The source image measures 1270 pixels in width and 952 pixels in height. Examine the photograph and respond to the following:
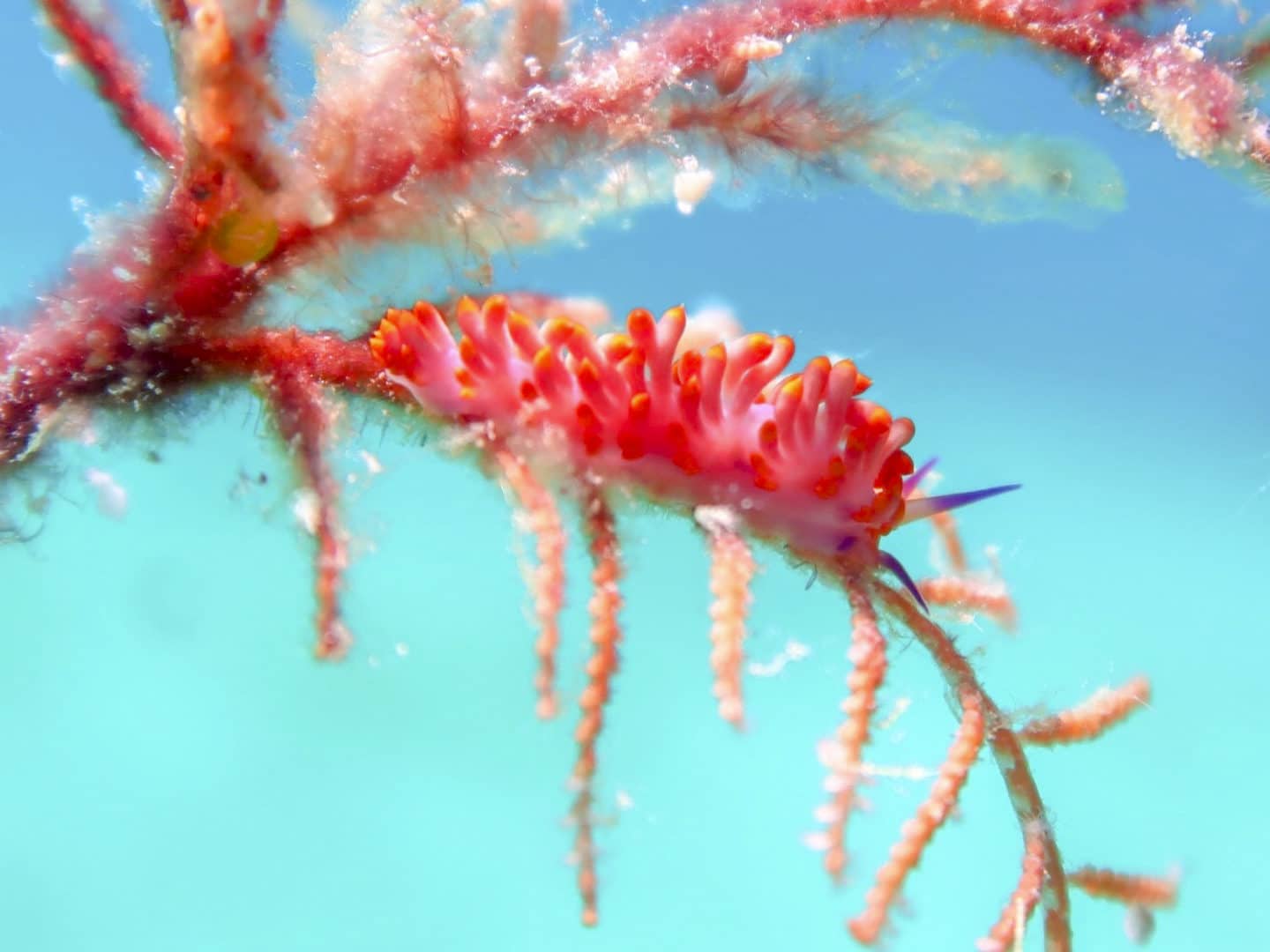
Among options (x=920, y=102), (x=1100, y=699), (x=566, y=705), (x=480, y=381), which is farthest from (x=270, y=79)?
(x=1100, y=699)

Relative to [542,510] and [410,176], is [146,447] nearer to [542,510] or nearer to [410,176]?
[410,176]

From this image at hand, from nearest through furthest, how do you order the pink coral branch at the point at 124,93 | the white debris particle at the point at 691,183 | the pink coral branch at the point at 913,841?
the pink coral branch at the point at 913,841, the pink coral branch at the point at 124,93, the white debris particle at the point at 691,183

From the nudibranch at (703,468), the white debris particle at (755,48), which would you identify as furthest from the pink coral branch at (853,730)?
the white debris particle at (755,48)

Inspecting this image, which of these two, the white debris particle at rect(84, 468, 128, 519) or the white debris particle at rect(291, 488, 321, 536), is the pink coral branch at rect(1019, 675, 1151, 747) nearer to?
the white debris particle at rect(291, 488, 321, 536)

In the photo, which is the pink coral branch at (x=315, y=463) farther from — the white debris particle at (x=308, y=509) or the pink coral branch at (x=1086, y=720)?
the pink coral branch at (x=1086, y=720)

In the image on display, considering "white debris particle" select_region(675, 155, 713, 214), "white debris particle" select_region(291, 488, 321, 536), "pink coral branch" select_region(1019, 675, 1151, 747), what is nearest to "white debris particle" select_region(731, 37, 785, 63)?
"white debris particle" select_region(675, 155, 713, 214)

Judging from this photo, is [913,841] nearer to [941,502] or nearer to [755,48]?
[941,502]

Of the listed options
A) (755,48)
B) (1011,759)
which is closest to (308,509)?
(755,48)
